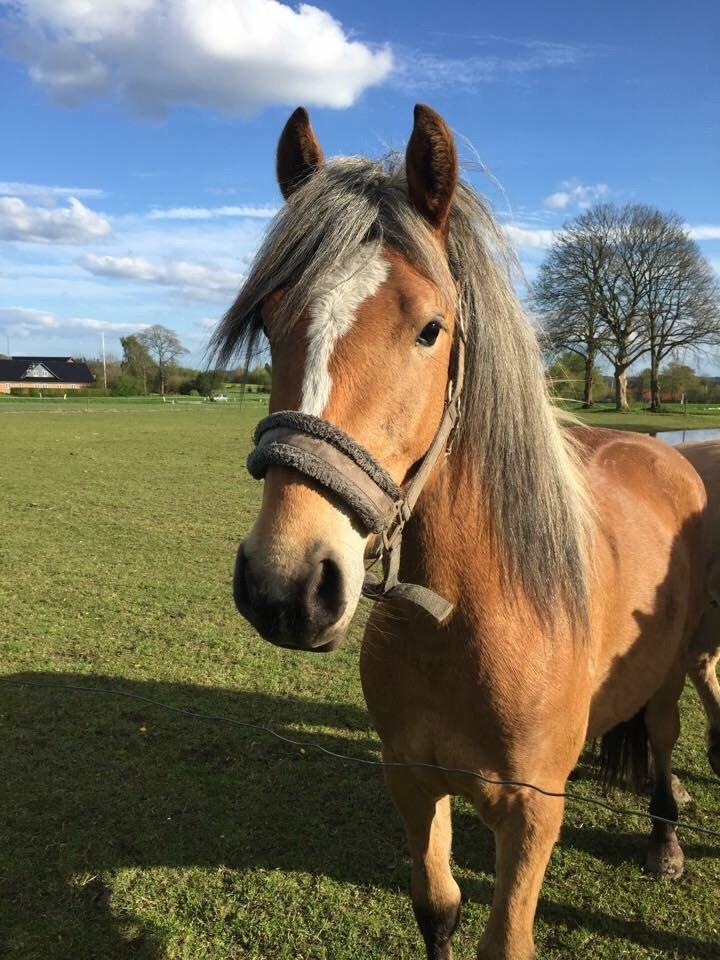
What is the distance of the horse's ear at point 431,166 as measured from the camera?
5.14 ft

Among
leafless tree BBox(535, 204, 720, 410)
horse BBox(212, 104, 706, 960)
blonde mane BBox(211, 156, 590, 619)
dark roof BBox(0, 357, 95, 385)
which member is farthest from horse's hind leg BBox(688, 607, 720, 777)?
dark roof BBox(0, 357, 95, 385)

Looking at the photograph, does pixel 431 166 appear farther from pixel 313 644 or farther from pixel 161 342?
pixel 161 342

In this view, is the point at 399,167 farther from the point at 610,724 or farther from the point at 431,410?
the point at 610,724

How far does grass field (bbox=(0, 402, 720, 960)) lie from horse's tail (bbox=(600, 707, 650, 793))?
25 centimetres

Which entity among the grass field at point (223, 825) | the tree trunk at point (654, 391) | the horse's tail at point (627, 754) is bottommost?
the grass field at point (223, 825)

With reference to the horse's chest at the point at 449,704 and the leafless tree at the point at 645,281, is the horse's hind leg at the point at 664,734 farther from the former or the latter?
the leafless tree at the point at 645,281

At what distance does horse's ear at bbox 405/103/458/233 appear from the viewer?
1.57 meters

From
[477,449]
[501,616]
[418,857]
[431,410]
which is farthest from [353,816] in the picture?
[431,410]

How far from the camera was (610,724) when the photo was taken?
2.69 metres

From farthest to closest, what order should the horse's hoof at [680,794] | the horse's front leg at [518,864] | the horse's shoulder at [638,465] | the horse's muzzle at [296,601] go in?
the horse's hoof at [680,794], the horse's shoulder at [638,465], the horse's front leg at [518,864], the horse's muzzle at [296,601]

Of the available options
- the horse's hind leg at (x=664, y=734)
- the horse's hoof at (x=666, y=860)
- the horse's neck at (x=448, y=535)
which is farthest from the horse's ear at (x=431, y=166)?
the horse's hoof at (x=666, y=860)

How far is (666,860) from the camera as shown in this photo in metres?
3.04

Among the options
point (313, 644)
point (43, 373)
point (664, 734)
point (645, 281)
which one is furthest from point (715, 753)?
point (43, 373)

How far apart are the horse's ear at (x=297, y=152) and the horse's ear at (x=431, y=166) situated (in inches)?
15.0
